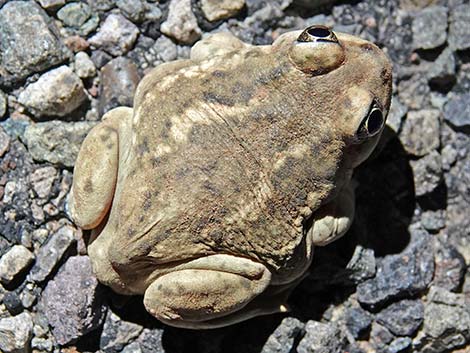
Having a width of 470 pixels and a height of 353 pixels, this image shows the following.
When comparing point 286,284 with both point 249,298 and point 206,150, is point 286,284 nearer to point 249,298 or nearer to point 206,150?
point 249,298

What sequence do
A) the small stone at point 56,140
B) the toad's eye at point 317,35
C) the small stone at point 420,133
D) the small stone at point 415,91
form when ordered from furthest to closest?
the small stone at point 415,91, the small stone at point 420,133, the small stone at point 56,140, the toad's eye at point 317,35

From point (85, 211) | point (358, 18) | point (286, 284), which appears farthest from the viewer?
point (358, 18)

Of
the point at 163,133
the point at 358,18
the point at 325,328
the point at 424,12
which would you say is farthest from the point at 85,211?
the point at 424,12

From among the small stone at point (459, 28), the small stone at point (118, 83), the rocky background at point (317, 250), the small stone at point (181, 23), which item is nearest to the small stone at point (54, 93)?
the rocky background at point (317, 250)

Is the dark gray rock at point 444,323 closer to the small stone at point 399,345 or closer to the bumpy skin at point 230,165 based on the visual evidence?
the small stone at point 399,345

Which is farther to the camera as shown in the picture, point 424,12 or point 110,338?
point 424,12

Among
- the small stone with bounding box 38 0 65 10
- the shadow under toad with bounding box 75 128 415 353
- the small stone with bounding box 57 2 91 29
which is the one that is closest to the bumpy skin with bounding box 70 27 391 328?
the shadow under toad with bounding box 75 128 415 353
